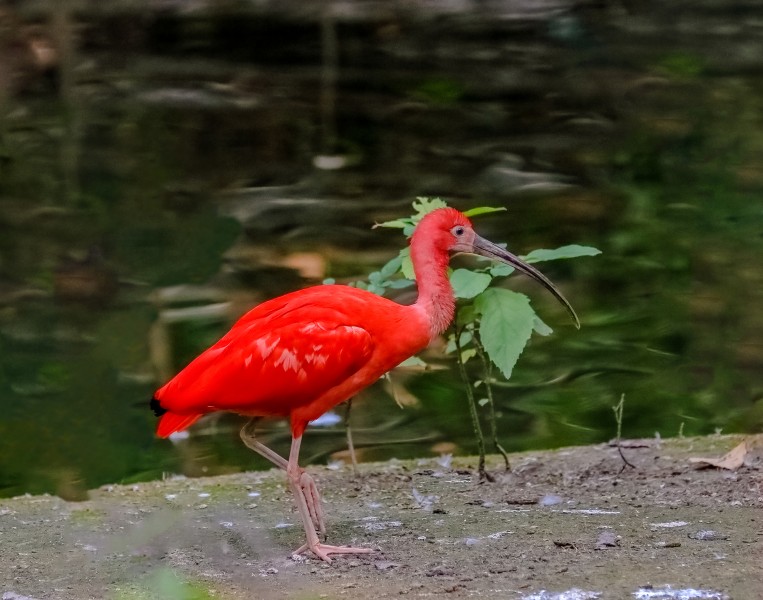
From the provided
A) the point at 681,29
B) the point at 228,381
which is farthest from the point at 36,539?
the point at 681,29

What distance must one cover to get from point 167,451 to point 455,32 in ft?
26.6

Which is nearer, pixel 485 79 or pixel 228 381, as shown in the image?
pixel 228 381

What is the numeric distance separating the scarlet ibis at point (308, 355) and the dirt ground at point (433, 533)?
33cm

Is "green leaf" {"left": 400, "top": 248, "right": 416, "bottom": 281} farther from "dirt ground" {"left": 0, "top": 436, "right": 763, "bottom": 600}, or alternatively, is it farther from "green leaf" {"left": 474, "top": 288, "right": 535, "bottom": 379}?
"dirt ground" {"left": 0, "top": 436, "right": 763, "bottom": 600}

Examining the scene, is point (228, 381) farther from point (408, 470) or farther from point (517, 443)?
point (517, 443)

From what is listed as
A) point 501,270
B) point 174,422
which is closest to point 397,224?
point 501,270

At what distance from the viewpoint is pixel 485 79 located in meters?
13.7

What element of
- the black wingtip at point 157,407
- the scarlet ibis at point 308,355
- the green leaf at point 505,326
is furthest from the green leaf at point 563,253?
the black wingtip at point 157,407

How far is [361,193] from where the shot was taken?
1141 cm

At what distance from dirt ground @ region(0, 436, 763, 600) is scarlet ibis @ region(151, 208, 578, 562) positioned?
1.08ft

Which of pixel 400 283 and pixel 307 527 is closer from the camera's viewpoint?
pixel 307 527

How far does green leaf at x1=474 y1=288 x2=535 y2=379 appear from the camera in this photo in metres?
4.84

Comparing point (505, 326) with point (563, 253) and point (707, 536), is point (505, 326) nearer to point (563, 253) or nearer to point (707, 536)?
point (563, 253)

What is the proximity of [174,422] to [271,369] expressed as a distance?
19.9 inches
